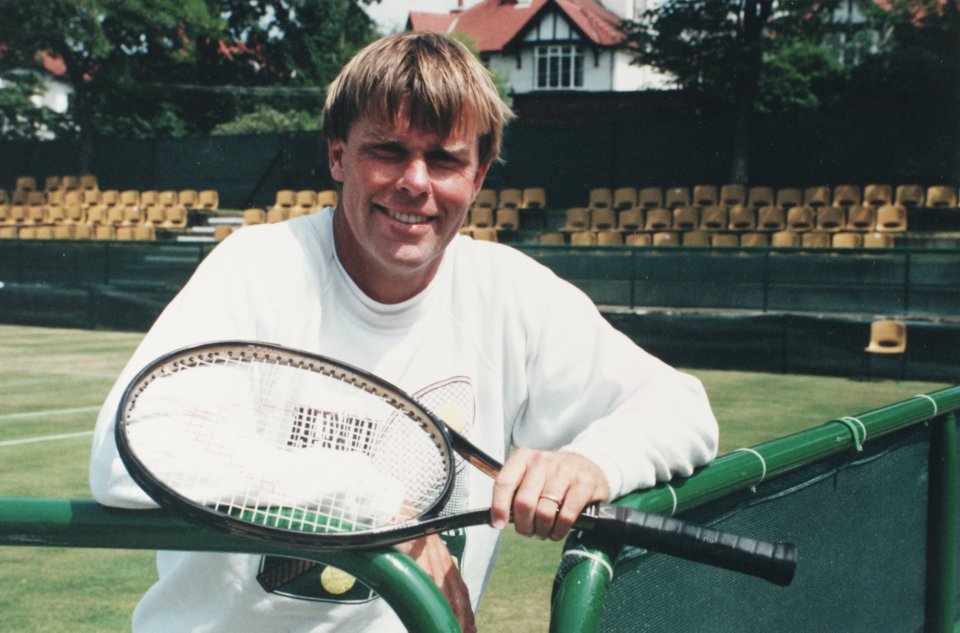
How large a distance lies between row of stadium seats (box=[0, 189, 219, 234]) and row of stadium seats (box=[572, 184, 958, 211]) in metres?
10.3

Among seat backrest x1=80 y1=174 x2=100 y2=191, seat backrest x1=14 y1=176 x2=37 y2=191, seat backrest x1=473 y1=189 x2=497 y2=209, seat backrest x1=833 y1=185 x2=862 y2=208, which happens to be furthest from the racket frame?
seat backrest x1=14 y1=176 x2=37 y2=191

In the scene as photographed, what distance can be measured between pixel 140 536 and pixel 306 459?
0.27 metres

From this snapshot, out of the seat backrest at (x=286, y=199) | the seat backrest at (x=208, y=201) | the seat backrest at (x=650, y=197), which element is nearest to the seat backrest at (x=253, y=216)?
the seat backrest at (x=286, y=199)

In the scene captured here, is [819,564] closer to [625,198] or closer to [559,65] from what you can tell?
[625,198]

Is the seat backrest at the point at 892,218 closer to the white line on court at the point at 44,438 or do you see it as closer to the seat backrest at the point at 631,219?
the seat backrest at the point at 631,219

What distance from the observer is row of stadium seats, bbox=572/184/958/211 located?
835 inches

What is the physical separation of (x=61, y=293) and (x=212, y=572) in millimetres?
18976

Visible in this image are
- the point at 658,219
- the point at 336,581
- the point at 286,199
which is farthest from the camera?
the point at 286,199

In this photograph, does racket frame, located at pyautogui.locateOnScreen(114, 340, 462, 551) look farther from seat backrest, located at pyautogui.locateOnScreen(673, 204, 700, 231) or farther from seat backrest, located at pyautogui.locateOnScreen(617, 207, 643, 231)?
seat backrest, located at pyautogui.locateOnScreen(617, 207, 643, 231)

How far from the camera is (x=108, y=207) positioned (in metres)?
29.8

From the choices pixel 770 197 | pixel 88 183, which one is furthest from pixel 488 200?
pixel 88 183

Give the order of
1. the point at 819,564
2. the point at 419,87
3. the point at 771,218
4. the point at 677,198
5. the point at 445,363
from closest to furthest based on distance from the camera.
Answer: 1. the point at 419,87
2. the point at 445,363
3. the point at 819,564
4. the point at 771,218
5. the point at 677,198

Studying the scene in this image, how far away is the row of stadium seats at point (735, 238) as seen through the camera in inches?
744

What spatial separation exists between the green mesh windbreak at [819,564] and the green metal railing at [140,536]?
0.44m
